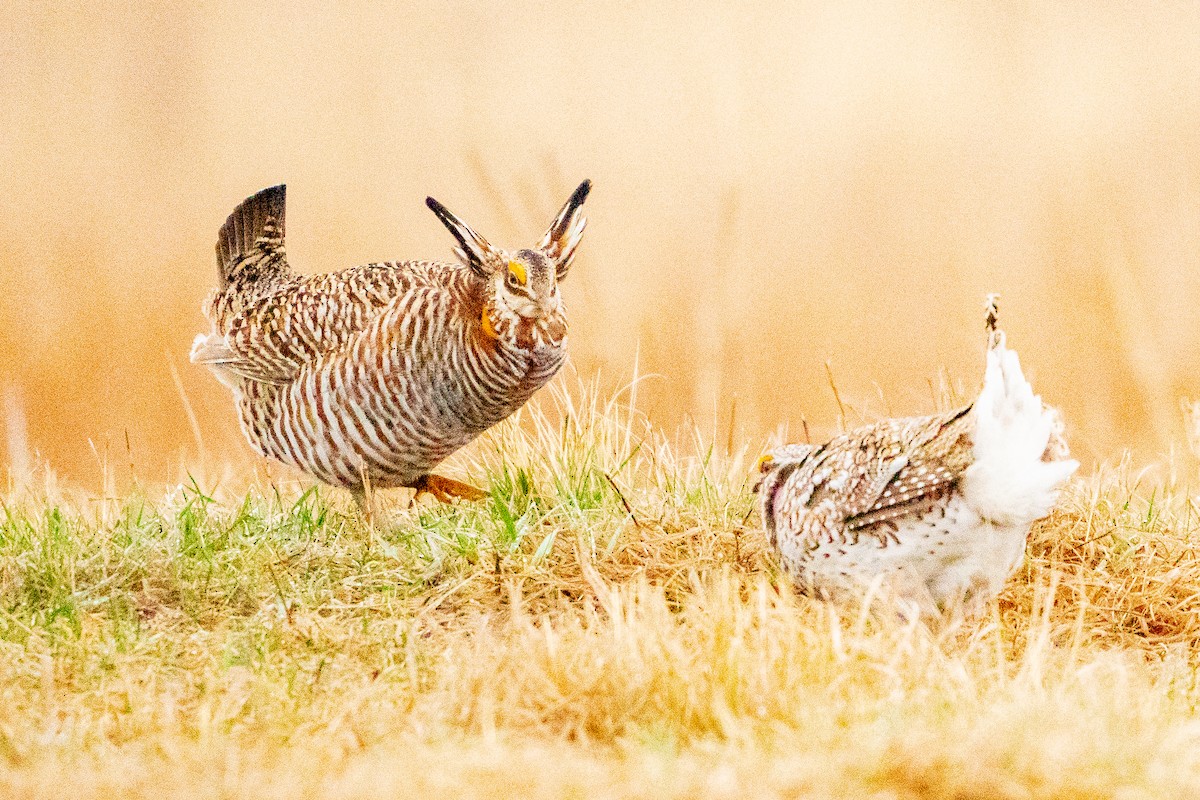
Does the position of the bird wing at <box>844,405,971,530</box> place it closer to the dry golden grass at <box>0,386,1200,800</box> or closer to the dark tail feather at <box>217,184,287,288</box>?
the dry golden grass at <box>0,386,1200,800</box>

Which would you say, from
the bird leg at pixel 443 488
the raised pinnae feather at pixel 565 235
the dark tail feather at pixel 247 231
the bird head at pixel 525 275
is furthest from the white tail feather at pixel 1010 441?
the dark tail feather at pixel 247 231

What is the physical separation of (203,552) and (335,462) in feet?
1.74

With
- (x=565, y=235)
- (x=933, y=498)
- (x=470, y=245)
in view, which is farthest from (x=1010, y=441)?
(x=470, y=245)

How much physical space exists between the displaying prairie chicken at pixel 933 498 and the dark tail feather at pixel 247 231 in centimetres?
228

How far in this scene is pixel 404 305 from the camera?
159 inches

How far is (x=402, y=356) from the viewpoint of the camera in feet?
13.0

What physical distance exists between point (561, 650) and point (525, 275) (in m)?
1.35

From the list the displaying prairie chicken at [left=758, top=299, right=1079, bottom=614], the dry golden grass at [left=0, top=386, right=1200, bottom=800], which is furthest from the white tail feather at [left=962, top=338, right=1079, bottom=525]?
the dry golden grass at [left=0, top=386, right=1200, bottom=800]

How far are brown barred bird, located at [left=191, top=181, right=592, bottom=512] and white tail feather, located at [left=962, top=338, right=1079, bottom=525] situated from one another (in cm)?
136

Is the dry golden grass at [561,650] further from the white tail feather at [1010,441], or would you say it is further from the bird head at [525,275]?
the bird head at [525,275]

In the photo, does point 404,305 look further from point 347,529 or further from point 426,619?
point 426,619

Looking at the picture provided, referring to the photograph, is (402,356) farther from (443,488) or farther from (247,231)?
(247,231)

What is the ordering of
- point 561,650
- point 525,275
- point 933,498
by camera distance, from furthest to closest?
point 525,275
point 933,498
point 561,650

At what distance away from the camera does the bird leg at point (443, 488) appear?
4.40 m
